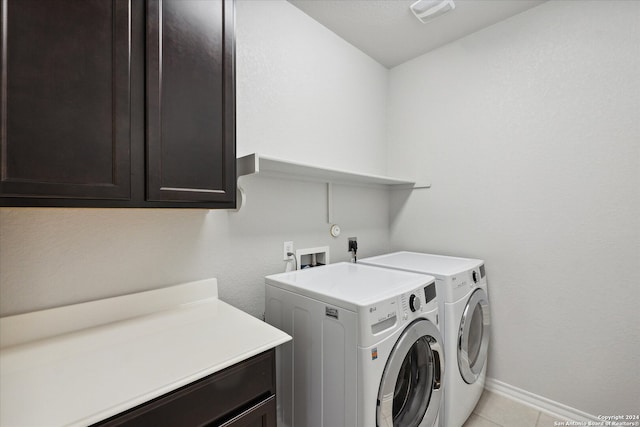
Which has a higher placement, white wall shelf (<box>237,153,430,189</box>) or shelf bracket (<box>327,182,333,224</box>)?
white wall shelf (<box>237,153,430,189</box>)

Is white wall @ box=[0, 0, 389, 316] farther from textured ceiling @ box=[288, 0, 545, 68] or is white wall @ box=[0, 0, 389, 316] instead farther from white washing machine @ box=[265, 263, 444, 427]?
white washing machine @ box=[265, 263, 444, 427]

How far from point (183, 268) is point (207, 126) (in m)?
0.72

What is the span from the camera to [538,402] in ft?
6.02

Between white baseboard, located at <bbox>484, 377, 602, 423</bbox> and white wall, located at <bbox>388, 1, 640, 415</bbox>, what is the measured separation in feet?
0.12

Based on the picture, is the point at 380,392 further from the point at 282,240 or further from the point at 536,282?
the point at 536,282

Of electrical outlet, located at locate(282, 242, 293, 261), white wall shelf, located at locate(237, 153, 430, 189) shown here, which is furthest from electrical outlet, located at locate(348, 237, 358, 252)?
electrical outlet, located at locate(282, 242, 293, 261)

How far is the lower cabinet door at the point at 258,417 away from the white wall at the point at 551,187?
1.78m

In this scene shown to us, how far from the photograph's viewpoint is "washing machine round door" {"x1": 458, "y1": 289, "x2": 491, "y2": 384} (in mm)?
1579

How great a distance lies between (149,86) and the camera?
95 centimetres

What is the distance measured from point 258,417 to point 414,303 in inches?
30.7

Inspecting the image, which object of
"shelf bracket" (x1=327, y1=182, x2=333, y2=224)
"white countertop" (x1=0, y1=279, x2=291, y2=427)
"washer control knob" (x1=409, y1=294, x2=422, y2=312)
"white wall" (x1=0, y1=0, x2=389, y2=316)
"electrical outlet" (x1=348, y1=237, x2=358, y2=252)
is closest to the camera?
"white countertop" (x1=0, y1=279, x2=291, y2=427)

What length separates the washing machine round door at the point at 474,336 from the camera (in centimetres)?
158

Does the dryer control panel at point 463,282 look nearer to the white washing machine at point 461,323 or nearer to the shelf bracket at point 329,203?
the white washing machine at point 461,323

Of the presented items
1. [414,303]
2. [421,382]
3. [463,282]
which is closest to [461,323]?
[463,282]
